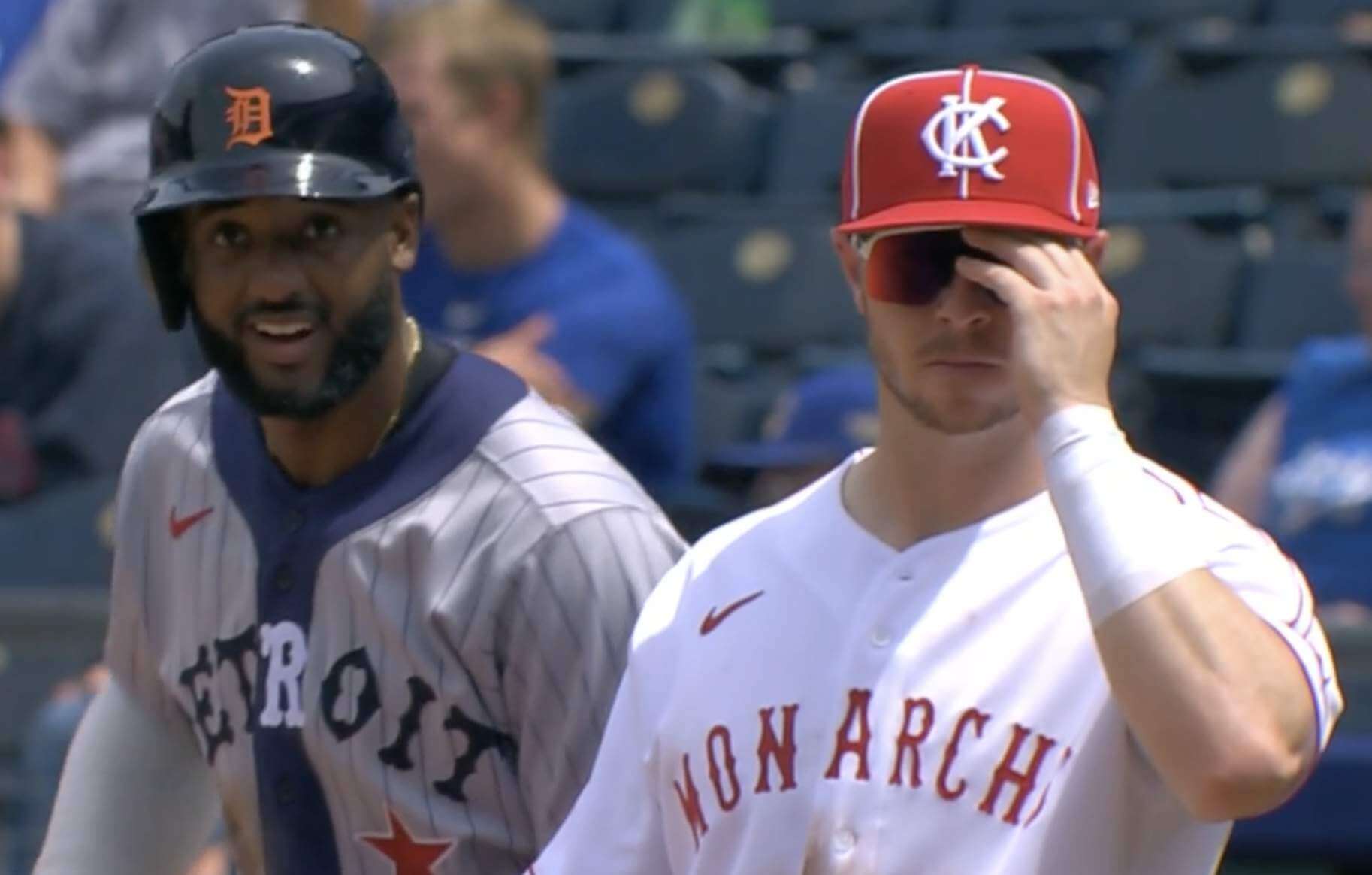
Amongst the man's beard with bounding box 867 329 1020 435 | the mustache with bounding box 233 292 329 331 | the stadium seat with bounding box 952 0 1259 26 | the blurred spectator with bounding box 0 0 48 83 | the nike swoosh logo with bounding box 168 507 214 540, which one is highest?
the stadium seat with bounding box 952 0 1259 26

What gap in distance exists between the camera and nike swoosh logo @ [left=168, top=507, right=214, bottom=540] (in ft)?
9.17

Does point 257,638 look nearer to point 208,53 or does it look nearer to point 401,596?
point 401,596

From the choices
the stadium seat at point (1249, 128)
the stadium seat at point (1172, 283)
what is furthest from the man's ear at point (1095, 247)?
the stadium seat at point (1249, 128)

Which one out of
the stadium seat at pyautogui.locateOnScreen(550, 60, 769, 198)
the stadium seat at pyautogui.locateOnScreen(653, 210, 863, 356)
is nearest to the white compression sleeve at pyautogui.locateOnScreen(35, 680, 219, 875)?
the stadium seat at pyautogui.locateOnScreen(653, 210, 863, 356)

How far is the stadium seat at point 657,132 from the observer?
22.9ft

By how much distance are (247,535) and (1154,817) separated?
1024mm

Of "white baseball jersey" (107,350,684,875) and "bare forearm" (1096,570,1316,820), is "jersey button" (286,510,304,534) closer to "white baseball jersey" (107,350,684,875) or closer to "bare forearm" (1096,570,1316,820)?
"white baseball jersey" (107,350,684,875)

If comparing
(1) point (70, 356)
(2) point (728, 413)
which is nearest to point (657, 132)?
(2) point (728, 413)

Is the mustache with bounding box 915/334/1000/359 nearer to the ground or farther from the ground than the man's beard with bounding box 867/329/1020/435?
farther from the ground

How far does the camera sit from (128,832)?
9.45ft

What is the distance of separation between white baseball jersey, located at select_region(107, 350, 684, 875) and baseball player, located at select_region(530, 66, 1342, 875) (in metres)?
0.21

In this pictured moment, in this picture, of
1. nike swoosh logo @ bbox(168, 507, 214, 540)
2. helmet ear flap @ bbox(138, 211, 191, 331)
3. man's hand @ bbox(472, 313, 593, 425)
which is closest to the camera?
helmet ear flap @ bbox(138, 211, 191, 331)

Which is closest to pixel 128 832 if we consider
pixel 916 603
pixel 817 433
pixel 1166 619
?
pixel 916 603

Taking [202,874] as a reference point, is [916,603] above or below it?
above
